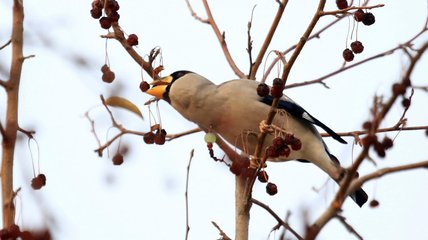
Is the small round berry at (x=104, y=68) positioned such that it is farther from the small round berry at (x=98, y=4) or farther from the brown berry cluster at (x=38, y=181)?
the brown berry cluster at (x=38, y=181)

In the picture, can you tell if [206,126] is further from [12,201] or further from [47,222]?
[47,222]

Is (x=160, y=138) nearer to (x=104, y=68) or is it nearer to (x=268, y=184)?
(x=104, y=68)

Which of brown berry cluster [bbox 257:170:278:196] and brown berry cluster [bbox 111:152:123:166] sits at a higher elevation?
brown berry cluster [bbox 257:170:278:196]

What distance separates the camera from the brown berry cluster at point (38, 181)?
7.53 feet

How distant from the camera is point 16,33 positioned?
199cm

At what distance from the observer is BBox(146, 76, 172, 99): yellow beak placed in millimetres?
3043

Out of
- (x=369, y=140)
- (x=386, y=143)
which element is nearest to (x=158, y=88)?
(x=386, y=143)

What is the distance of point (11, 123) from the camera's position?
1.81 m

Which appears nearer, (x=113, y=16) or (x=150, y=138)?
(x=113, y=16)

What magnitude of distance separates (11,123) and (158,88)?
1294mm

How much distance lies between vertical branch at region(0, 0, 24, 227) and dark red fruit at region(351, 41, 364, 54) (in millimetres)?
1259

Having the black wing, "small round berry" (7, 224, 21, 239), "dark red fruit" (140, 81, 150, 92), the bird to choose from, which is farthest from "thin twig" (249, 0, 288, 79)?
"small round berry" (7, 224, 21, 239)

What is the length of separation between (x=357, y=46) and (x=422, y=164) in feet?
4.77

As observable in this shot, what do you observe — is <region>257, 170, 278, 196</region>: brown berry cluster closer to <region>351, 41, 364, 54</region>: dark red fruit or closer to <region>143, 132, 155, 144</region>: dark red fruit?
<region>143, 132, 155, 144</region>: dark red fruit
